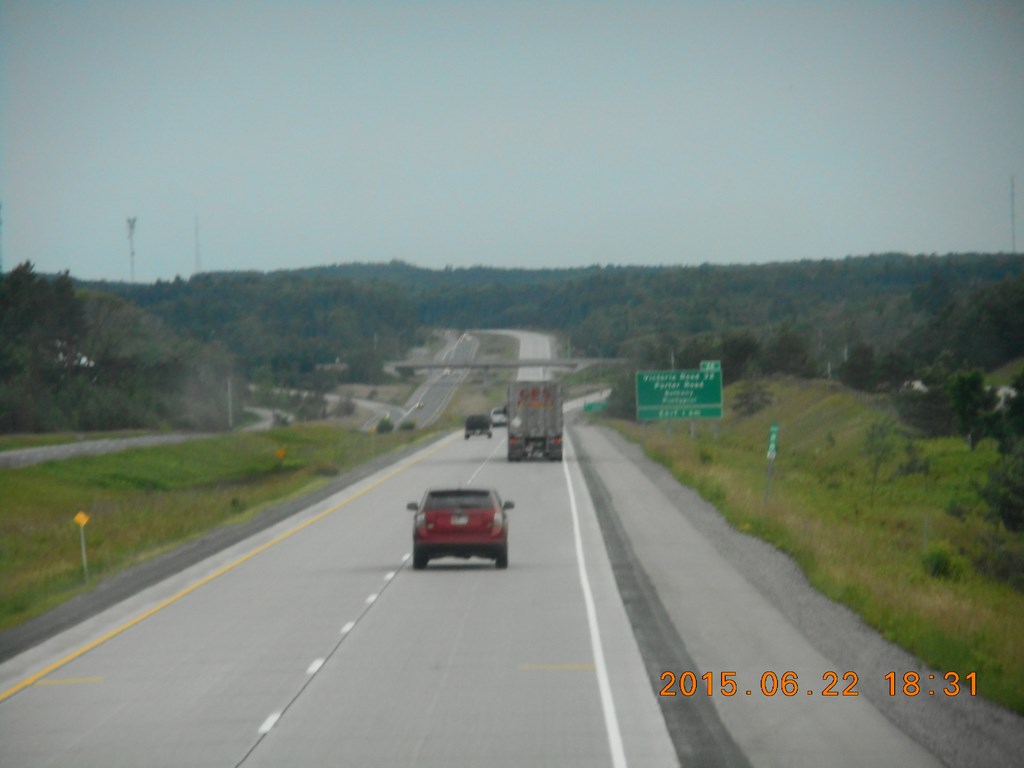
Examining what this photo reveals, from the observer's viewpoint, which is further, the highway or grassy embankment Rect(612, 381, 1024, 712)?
grassy embankment Rect(612, 381, 1024, 712)

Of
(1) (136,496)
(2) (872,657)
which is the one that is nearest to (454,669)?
(2) (872,657)

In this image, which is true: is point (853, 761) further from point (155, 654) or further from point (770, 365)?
point (770, 365)

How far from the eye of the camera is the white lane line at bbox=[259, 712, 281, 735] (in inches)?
472

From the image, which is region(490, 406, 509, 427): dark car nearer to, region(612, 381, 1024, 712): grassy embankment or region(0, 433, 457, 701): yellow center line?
region(612, 381, 1024, 712): grassy embankment

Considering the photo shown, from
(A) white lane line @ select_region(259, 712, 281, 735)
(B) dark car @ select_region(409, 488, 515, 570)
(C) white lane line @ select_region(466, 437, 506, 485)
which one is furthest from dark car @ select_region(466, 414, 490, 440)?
(A) white lane line @ select_region(259, 712, 281, 735)

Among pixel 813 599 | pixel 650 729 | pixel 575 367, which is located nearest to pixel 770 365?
pixel 575 367

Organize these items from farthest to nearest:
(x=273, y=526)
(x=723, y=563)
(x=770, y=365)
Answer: (x=770, y=365) → (x=273, y=526) → (x=723, y=563)

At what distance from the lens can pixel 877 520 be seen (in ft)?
145

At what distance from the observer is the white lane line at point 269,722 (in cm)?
1198

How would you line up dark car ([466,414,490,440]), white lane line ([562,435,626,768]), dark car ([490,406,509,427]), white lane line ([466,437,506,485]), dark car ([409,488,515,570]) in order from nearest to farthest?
1. white lane line ([562,435,626,768])
2. dark car ([409,488,515,570])
3. white lane line ([466,437,506,485])
4. dark car ([466,414,490,440])
5. dark car ([490,406,509,427])

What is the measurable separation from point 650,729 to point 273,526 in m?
24.6

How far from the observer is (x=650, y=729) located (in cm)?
1190

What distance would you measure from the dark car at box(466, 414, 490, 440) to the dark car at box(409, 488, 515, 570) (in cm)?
6613

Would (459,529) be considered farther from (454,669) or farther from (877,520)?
(877,520)
